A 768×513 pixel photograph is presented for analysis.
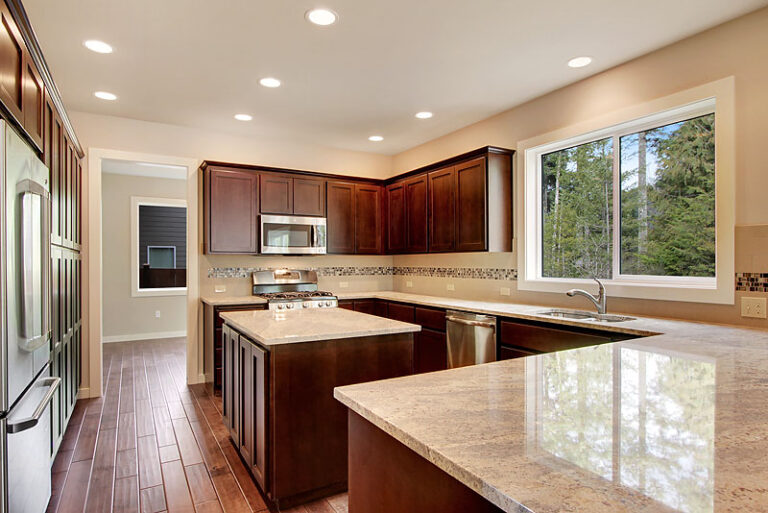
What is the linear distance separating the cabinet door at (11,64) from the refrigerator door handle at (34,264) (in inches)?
12.0

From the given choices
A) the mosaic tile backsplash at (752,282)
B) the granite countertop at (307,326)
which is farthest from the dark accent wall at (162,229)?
the mosaic tile backsplash at (752,282)

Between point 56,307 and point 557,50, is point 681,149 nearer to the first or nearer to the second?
point 557,50

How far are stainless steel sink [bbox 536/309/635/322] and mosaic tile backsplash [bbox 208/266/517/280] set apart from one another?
2.48 feet

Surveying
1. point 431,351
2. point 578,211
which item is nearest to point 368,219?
point 431,351

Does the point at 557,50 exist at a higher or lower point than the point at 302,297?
higher

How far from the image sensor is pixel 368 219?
5414mm

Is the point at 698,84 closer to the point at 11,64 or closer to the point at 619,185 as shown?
the point at 619,185

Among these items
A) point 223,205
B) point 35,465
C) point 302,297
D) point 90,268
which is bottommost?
point 35,465

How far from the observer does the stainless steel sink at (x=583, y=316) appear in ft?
9.83

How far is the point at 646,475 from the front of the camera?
698mm

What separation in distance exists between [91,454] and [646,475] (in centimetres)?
329

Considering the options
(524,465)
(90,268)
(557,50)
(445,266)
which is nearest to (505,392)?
(524,465)

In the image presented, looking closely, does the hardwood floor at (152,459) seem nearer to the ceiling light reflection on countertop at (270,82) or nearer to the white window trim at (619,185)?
the white window trim at (619,185)

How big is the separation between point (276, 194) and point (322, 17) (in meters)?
2.49
